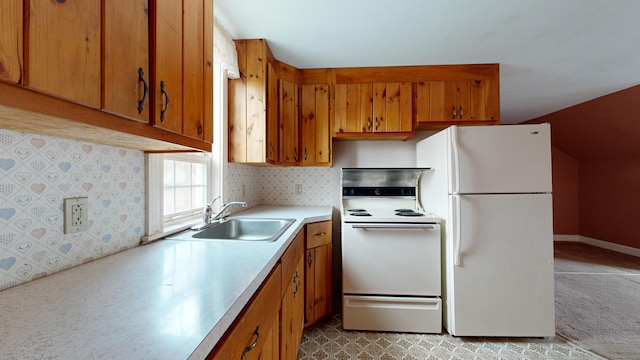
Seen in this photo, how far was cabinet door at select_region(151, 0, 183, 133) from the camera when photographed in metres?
0.74

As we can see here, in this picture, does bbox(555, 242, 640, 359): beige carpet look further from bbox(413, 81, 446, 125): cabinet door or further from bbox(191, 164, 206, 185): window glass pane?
bbox(191, 164, 206, 185): window glass pane

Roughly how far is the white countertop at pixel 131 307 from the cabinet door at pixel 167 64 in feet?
1.60

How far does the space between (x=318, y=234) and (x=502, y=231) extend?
137 cm

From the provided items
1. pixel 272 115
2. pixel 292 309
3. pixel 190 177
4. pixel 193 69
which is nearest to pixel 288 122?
pixel 272 115

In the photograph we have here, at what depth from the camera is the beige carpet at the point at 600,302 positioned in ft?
5.82

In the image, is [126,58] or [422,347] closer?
[126,58]

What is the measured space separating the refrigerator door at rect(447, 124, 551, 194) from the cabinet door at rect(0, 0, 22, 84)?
1996mm

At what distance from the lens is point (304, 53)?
80.8 inches

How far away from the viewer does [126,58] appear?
2.09 feet

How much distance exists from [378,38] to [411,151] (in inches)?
46.9

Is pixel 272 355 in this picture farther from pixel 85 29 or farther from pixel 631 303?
pixel 631 303

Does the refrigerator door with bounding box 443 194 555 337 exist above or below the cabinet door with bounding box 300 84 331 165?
below

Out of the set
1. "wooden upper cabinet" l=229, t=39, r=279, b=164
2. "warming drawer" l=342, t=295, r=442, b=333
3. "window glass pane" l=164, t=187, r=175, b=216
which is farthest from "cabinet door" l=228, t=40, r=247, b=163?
"warming drawer" l=342, t=295, r=442, b=333

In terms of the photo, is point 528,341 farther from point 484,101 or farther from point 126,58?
point 126,58
